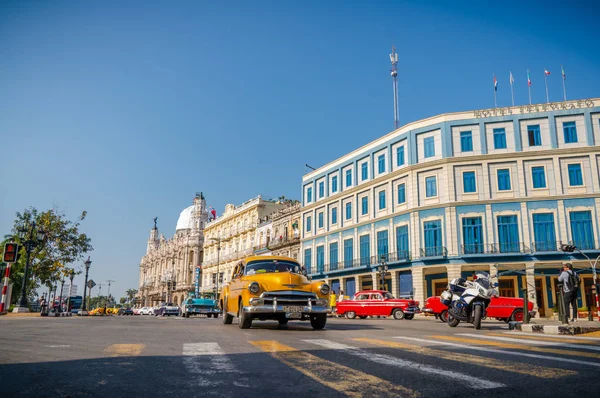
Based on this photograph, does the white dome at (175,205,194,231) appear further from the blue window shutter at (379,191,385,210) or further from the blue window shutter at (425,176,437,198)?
the blue window shutter at (425,176,437,198)

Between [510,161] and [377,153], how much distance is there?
469 inches

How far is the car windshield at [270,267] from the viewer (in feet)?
42.3

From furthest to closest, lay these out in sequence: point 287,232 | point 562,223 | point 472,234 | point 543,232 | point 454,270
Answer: point 287,232 → point 472,234 → point 454,270 → point 543,232 → point 562,223

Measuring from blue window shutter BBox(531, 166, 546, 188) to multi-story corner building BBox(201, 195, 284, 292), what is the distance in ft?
121

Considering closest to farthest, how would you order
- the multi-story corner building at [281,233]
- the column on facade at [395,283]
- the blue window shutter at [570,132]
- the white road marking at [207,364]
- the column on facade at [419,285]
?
the white road marking at [207,364] → the blue window shutter at [570,132] → the column on facade at [419,285] → the column on facade at [395,283] → the multi-story corner building at [281,233]

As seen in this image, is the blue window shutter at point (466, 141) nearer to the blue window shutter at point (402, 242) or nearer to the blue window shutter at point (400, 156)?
the blue window shutter at point (400, 156)

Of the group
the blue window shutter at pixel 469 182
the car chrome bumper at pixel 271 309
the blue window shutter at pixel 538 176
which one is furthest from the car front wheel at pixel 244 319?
the blue window shutter at pixel 538 176

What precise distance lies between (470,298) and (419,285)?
2517 cm

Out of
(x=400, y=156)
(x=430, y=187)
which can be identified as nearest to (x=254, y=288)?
(x=430, y=187)

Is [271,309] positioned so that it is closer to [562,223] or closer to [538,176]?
[562,223]

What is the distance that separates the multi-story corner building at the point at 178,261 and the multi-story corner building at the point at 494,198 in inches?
2120

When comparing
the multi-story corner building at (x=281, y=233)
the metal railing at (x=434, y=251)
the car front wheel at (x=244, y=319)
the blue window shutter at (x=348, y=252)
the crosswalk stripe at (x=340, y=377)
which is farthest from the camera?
the multi-story corner building at (x=281, y=233)

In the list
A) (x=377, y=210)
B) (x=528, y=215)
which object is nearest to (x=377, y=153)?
(x=377, y=210)

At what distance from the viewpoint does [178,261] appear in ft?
324
